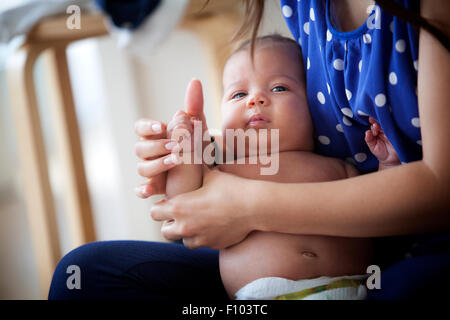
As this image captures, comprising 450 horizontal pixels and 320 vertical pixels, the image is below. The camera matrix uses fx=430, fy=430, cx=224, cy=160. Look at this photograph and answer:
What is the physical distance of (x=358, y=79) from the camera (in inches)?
22.4

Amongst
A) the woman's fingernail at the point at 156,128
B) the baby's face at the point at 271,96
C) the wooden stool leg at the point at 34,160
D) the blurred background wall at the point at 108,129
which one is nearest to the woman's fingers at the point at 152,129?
the woman's fingernail at the point at 156,128

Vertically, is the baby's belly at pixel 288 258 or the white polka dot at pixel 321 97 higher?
the white polka dot at pixel 321 97

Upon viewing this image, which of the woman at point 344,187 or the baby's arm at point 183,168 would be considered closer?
the woman at point 344,187

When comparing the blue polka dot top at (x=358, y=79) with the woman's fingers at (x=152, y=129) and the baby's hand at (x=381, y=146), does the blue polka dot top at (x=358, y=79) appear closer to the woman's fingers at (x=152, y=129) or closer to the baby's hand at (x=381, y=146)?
the baby's hand at (x=381, y=146)

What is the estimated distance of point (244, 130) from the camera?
67 centimetres

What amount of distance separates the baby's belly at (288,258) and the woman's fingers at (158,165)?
0.14m

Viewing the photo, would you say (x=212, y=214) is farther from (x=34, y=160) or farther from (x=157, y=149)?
(x=34, y=160)

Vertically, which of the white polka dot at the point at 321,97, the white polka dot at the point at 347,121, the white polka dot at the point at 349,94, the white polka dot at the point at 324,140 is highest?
the white polka dot at the point at 321,97

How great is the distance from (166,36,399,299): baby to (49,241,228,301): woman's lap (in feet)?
0.17

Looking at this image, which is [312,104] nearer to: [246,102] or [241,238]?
[246,102]

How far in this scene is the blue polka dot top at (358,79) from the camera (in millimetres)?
510

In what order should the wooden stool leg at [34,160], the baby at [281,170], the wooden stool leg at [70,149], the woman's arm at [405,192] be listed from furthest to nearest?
the wooden stool leg at [70,149] → the wooden stool leg at [34,160] → the baby at [281,170] → the woman's arm at [405,192]

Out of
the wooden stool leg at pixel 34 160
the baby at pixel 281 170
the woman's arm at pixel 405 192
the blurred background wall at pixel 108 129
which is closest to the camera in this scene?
the woman's arm at pixel 405 192
